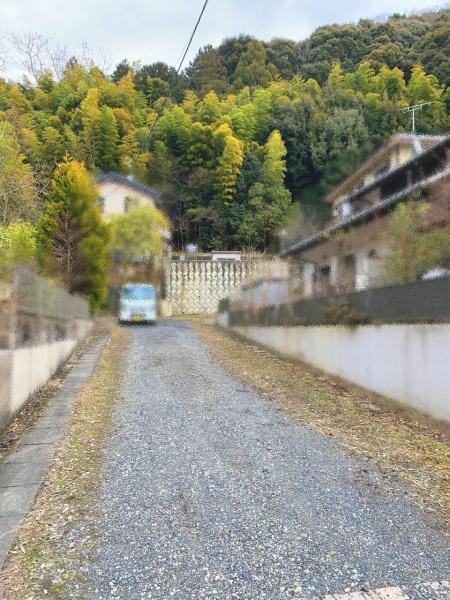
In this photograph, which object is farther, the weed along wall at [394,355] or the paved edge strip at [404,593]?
the weed along wall at [394,355]

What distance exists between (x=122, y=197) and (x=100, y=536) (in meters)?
27.5

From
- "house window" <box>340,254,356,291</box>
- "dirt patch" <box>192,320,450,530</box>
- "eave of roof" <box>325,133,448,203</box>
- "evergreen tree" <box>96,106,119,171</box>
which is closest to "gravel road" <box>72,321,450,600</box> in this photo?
"dirt patch" <box>192,320,450,530</box>

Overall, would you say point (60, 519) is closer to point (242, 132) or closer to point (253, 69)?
point (242, 132)

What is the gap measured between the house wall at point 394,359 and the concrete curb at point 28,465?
3.72 m

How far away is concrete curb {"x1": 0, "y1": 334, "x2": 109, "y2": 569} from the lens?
8.89ft

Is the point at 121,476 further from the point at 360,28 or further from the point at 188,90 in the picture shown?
the point at 360,28

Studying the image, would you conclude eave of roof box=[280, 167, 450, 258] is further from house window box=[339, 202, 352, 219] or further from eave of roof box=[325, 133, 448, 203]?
eave of roof box=[325, 133, 448, 203]

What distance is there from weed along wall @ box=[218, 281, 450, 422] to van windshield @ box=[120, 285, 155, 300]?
32.4ft

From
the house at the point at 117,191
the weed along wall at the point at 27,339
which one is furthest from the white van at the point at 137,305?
the house at the point at 117,191

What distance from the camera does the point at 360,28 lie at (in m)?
43.7

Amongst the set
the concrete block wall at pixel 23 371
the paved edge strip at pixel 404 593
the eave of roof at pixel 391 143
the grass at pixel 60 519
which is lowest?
the paved edge strip at pixel 404 593

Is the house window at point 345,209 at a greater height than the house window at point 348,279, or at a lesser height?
greater

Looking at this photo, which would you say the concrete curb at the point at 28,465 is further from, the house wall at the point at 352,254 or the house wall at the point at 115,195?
the house wall at the point at 115,195

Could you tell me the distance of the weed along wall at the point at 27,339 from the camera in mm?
4527
